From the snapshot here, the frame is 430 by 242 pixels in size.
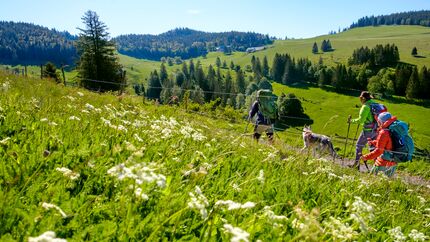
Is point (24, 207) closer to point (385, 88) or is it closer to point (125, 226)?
point (125, 226)

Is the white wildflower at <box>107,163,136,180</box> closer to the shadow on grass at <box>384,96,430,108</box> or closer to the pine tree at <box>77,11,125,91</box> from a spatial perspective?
the pine tree at <box>77,11,125,91</box>

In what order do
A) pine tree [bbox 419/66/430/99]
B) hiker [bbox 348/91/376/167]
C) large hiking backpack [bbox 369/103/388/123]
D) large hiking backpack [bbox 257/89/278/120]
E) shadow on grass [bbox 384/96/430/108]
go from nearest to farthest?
large hiking backpack [bbox 369/103/388/123] → hiker [bbox 348/91/376/167] → large hiking backpack [bbox 257/89/278/120] → shadow on grass [bbox 384/96/430/108] → pine tree [bbox 419/66/430/99]

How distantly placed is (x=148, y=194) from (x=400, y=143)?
30.1 feet

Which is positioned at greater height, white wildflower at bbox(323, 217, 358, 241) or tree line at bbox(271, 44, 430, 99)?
white wildflower at bbox(323, 217, 358, 241)

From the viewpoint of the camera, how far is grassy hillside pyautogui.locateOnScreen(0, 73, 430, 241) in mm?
2219

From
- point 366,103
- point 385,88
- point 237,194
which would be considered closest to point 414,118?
point 385,88

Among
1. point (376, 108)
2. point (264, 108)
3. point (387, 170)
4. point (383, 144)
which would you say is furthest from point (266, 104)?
point (387, 170)

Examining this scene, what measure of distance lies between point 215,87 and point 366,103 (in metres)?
148

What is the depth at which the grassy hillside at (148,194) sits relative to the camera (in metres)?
2.22

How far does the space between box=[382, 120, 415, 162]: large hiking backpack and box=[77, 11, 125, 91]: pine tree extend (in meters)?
42.3

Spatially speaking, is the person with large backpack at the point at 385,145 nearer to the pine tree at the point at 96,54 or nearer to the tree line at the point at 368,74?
the pine tree at the point at 96,54

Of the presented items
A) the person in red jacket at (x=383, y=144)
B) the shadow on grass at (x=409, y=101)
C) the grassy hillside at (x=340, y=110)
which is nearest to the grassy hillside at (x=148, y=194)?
the person in red jacket at (x=383, y=144)

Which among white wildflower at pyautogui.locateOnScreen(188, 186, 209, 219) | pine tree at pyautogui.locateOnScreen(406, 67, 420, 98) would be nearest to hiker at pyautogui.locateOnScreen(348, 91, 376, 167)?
white wildflower at pyautogui.locateOnScreen(188, 186, 209, 219)

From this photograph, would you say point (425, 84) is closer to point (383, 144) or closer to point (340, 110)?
point (340, 110)
